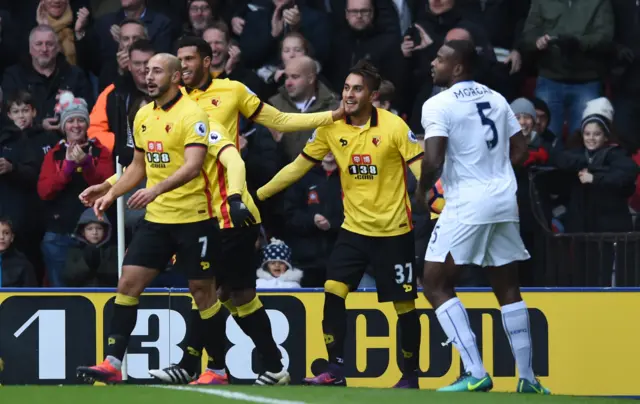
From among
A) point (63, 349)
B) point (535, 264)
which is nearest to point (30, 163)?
point (63, 349)

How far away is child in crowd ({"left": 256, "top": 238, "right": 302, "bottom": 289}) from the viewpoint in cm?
1269

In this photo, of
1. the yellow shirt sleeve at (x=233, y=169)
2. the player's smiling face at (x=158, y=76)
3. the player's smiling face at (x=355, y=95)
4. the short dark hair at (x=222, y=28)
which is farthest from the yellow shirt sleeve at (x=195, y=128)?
the short dark hair at (x=222, y=28)

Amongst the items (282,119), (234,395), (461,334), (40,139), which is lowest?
(234,395)

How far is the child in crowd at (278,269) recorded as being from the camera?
12.7 m

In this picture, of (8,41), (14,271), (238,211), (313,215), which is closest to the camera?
(238,211)

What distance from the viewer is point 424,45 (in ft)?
44.5

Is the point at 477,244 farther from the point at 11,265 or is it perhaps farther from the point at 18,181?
the point at 18,181

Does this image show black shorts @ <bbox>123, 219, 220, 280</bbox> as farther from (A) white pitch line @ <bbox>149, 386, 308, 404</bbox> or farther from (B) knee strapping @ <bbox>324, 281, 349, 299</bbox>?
(A) white pitch line @ <bbox>149, 386, 308, 404</bbox>

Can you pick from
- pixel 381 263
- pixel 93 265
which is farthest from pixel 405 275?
pixel 93 265

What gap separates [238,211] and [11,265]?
3951 mm

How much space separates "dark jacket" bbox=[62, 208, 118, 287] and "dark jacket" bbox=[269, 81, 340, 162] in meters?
1.78

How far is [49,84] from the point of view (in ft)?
45.1

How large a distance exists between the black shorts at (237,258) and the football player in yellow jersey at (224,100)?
0.68m

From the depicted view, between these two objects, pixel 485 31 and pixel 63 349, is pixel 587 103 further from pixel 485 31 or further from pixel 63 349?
pixel 63 349
